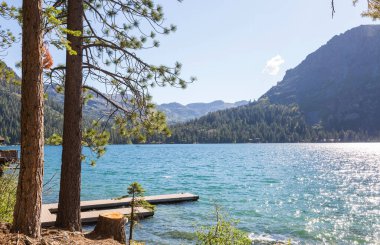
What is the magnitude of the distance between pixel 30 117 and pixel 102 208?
18.9 metres

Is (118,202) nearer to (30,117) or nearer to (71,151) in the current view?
(71,151)

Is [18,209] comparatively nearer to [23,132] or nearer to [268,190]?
[23,132]

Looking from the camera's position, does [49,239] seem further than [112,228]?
No

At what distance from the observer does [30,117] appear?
6.64 meters

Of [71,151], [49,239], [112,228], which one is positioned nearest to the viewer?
[49,239]

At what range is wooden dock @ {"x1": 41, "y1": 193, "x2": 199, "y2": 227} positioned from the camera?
1929 cm

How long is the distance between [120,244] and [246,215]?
58.1 feet

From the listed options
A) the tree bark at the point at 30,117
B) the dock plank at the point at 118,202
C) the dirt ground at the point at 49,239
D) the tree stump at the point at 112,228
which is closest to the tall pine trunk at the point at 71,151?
the tree stump at the point at 112,228

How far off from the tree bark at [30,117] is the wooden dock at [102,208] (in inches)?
472

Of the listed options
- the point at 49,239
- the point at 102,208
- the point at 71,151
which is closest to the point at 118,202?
the point at 102,208

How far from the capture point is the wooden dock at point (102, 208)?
63.3ft

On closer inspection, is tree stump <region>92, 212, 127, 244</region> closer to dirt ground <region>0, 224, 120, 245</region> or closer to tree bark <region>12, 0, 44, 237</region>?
dirt ground <region>0, 224, 120, 245</region>

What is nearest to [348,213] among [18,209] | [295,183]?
[295,183]

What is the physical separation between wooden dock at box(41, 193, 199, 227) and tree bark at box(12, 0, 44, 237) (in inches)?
472
